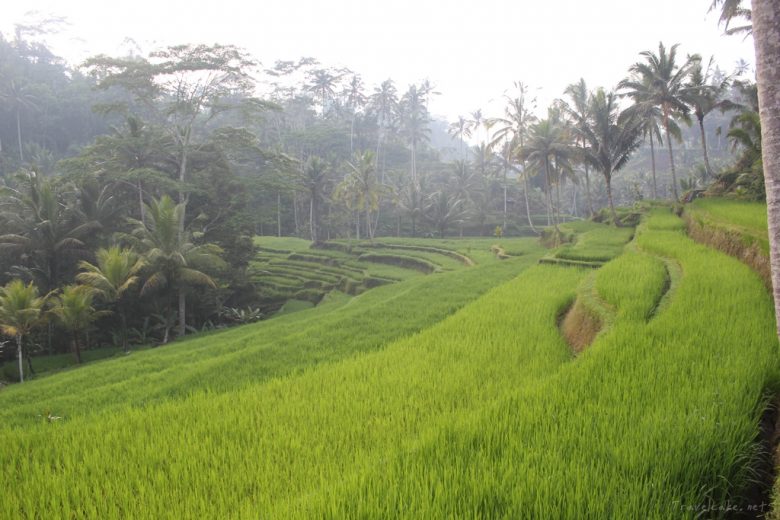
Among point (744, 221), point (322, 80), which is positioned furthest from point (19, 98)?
point (744, 221)

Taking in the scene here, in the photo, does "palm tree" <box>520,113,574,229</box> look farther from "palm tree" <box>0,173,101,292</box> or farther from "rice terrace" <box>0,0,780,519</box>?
"palm tree" <box>0,173,101,292</box>

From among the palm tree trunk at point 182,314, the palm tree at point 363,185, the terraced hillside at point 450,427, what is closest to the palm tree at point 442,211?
the palm tree at point 363,185

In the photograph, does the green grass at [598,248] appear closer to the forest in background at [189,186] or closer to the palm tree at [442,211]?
the forest in background at [189,186]

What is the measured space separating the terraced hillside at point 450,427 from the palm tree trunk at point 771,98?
48.0 inches

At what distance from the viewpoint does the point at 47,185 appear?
17.9 m

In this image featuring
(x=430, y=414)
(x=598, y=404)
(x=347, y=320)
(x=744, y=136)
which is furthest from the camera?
(x=744, y=136)

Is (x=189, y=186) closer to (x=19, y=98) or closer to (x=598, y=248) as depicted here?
(x=598, y=248)

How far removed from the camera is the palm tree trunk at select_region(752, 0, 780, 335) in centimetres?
400

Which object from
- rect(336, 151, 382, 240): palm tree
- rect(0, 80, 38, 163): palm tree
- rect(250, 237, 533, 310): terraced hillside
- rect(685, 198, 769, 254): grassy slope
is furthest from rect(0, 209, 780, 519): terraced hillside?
rect(0, 80, 38, 163): palm tree

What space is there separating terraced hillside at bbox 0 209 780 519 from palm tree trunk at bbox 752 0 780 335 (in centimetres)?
122

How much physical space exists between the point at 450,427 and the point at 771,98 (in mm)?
4026

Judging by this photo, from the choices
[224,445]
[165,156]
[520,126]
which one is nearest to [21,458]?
[224,445]

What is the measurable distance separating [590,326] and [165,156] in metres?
24.3

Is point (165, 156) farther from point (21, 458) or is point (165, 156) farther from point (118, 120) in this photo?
point (118, 120)
